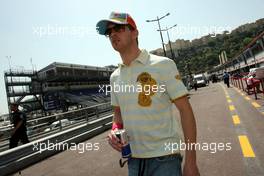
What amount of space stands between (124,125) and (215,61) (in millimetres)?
190621

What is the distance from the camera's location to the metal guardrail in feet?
23.1

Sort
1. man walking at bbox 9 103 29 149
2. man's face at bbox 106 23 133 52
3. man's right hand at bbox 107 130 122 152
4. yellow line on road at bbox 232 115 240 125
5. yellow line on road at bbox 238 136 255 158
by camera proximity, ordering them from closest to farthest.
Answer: man's right hand at bbox 107 130 122 152 → man's face at bbox 106 23 133 52 → yellow line on road at bbox 238 136 255 158 → yellow line on road at bbox 232 115 240 125 → man walking at bbox 9 103 29 149

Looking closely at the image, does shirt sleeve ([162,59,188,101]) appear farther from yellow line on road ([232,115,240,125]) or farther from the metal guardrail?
yellow line on road ([232,115,240,125])

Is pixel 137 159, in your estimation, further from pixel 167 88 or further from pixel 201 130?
pixel 201 130

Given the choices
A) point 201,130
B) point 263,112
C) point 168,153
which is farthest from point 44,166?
point 263,112

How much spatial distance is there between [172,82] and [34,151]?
747 centimetres

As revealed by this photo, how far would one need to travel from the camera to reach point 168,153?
197cm

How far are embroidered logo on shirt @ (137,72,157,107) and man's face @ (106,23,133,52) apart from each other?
320 millimetres

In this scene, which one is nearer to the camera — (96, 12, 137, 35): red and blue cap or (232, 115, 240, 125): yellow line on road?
(96, 12, 137, 35): red and blue cap

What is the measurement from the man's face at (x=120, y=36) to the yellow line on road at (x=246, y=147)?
4.21 m

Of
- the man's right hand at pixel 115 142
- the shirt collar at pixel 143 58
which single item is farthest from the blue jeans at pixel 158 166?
the shirt collar at pixel 143 58

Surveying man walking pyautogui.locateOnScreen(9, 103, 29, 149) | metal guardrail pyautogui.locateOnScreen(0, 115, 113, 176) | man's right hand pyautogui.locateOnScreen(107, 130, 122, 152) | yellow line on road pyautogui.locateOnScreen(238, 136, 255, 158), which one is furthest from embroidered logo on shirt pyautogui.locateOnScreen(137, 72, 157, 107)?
man walking pyautogui.locateOnScreen(9, 103, 29, 149)

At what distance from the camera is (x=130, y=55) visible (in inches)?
88.3

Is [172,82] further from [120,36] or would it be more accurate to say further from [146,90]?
[120,36]
